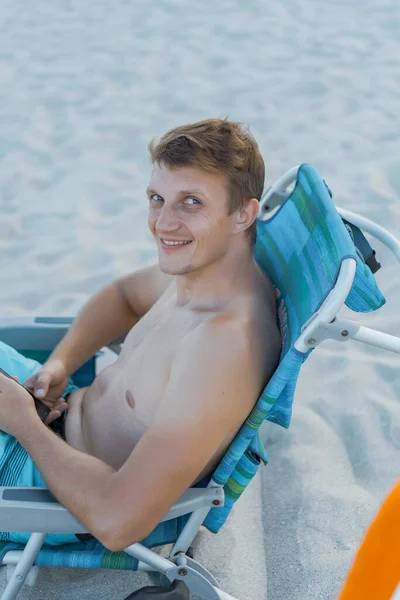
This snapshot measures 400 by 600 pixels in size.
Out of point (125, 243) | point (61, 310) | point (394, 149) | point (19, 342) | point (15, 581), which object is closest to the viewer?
point (15, 581)

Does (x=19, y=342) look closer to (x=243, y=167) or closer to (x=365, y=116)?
(x=243, y=167)

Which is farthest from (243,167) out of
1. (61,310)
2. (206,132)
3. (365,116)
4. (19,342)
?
(365,116)

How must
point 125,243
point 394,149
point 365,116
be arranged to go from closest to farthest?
point 125,243 → point 394,149 → point 365,116

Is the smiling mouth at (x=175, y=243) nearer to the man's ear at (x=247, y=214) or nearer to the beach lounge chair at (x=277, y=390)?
the man's ear at (x=247, y=214)

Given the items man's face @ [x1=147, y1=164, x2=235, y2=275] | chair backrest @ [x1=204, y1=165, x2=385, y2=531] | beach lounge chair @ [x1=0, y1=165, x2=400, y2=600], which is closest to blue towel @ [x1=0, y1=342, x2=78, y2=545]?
beach lounge chair @ [x1=0, y1=165, x2=400, y2=600]

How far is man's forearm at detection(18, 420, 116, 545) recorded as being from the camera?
68.6 inches

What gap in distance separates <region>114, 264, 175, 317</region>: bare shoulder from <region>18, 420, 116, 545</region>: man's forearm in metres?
0.73

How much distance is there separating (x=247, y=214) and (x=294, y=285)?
0.78 ft

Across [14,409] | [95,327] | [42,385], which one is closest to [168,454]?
[14,409]

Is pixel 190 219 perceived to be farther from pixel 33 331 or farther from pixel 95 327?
pixel 33 331

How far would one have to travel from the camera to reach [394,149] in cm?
454

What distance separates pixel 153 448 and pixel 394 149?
329 cm

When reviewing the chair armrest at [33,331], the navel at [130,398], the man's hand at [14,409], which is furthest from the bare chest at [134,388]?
the chair armrest at [33,331]

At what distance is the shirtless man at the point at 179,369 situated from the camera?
1736 mm
